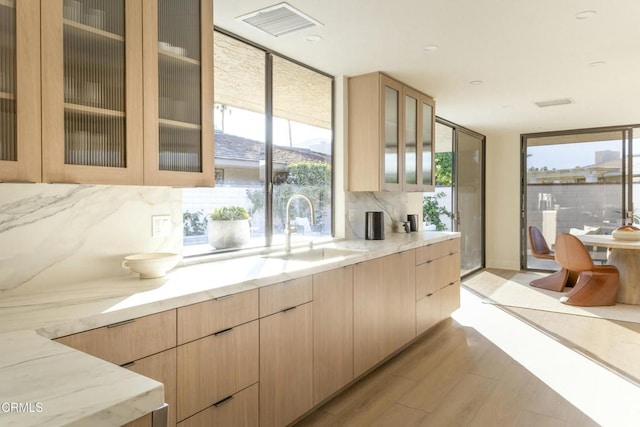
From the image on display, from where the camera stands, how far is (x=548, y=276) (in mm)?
6074

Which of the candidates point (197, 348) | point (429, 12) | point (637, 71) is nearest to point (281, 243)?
point (197, 348)

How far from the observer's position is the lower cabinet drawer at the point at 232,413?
178 cm

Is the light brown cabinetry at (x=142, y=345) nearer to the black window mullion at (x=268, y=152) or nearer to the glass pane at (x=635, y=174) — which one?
the black window mullion at (x=268, y=152)

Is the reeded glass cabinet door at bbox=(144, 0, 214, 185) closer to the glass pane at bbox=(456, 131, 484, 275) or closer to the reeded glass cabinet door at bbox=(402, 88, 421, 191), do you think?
the reeded glass cabinet door at bbox=(402, 88, 421, 191)

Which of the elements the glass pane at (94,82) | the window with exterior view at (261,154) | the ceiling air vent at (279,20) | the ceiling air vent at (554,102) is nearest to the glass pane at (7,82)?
the glass pane at (94,82)

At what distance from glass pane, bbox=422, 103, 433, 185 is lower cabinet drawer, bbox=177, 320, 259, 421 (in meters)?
3.08

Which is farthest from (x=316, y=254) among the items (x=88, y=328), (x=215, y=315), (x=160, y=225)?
(x=88, y=328)

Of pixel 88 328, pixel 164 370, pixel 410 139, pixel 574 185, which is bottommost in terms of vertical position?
A: pixel 164 370

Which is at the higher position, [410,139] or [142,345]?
[410,139]

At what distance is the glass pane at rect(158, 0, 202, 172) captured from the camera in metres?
1.95

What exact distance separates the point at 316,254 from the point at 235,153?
929 millimetres

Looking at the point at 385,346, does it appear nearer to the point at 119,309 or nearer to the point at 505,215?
the point at 119,309

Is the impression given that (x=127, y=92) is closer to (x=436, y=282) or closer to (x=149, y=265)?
(x=149, y=265)

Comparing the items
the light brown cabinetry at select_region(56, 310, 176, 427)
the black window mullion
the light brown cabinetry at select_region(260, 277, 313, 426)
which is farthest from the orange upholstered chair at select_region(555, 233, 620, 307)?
the light brown cabinetry at select_region(56, 310, 176, 427)
